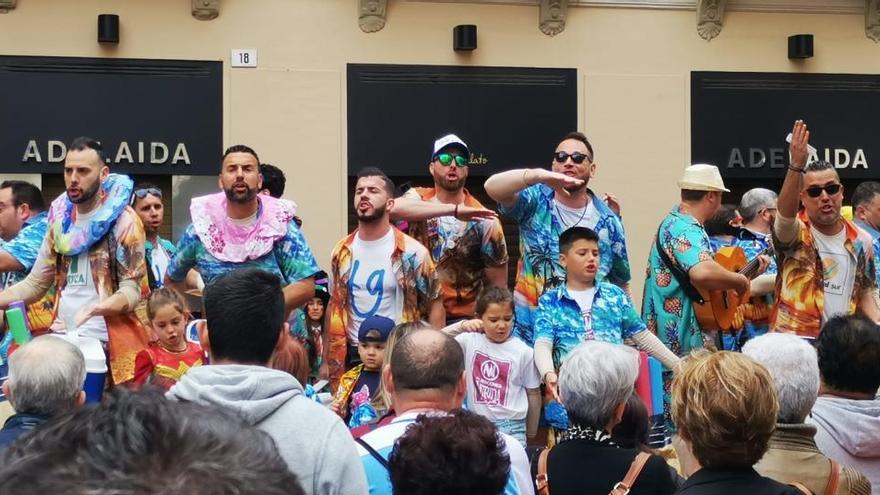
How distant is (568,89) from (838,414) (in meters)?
9.36

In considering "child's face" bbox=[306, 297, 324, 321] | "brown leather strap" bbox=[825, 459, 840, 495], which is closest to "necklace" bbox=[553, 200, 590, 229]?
"child's face" bbox=[306, 297, 324, 321]

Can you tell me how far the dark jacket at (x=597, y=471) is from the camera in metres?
3.84

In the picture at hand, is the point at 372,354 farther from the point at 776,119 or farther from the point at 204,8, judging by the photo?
the point at 776,119

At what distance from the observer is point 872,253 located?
24.4 ft

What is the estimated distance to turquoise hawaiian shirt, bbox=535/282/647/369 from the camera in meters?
6.70

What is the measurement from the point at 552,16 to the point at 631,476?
10095mm

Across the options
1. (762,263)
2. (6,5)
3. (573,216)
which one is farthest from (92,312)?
(6,5)

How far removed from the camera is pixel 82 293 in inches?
274

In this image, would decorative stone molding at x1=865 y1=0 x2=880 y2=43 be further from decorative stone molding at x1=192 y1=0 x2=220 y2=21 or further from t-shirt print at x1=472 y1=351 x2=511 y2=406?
t-shirt print at x1=472 y1=351 x2=511 y2=406

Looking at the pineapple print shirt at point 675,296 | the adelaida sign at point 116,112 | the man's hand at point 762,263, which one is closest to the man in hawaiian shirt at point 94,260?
the pineapple print shirt at point 675,296

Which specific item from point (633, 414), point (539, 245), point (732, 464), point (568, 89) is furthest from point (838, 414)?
point (568, 89)

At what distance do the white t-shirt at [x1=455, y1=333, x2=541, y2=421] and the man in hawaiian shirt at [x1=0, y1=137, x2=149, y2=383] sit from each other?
1811 millimetres

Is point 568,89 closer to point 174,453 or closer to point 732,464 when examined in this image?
point 732,464

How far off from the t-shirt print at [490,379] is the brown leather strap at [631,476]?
3081 millimetres
